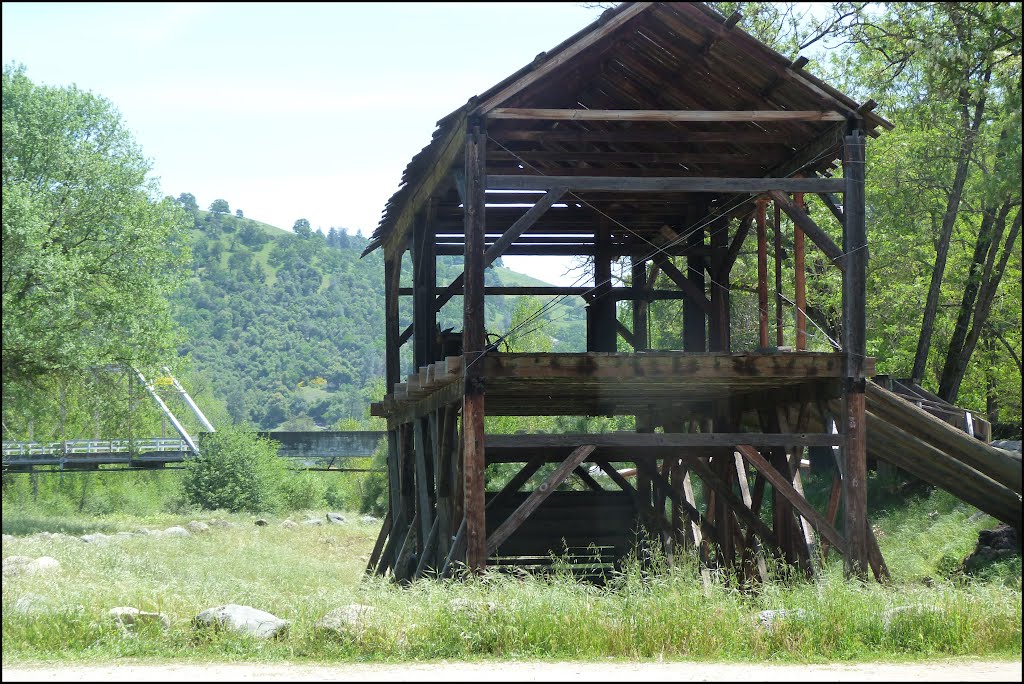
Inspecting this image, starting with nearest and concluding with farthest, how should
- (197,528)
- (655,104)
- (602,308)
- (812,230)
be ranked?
(812,230) < (655,104) < (602,308) < (197,528)

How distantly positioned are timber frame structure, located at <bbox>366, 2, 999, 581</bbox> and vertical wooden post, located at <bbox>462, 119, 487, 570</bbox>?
0.03m

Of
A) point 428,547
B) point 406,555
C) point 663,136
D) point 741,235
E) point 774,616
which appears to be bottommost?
point 406,555

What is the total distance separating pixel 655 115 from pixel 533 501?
15.8 feet

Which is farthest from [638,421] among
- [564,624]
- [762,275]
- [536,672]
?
[536,672]

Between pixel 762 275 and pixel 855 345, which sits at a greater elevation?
pixel 762 275

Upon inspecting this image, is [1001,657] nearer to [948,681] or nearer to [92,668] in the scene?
[948,681]

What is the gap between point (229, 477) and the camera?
1959 inches

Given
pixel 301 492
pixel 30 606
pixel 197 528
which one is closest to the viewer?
pixel 30 606

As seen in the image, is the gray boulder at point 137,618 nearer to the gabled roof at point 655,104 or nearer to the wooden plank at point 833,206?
the gabled roof at point 655,104

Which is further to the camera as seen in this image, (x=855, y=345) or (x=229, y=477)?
(x=229, y=477)

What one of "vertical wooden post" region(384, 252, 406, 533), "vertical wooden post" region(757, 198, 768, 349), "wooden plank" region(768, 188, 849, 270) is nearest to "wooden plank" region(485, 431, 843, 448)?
"wooden plank" region(768, 188, 849, 270)

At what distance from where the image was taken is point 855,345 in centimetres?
1386

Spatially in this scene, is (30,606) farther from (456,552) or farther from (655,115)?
(655,115)

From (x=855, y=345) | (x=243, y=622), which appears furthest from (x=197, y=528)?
(x=243, y=622)
